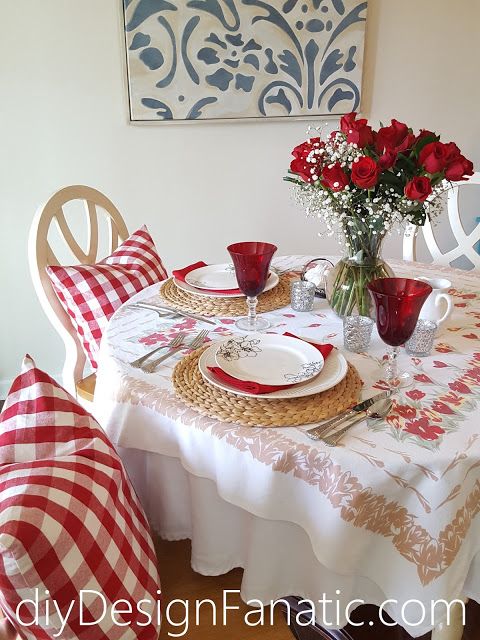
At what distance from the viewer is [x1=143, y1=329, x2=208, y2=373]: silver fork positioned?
105 centimetres

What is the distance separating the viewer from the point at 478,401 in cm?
93

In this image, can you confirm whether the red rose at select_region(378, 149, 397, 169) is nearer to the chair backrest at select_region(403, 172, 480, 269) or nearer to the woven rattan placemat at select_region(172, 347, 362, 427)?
the woven rattan placemat at select_region(172, 347, 362, 427)

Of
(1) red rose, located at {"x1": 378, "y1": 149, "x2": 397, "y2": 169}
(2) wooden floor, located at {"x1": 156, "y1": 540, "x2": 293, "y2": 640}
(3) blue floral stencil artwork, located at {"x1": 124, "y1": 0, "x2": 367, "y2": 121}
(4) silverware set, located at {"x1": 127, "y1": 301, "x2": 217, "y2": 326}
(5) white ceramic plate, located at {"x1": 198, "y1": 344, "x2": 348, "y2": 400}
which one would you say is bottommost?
(2) wooden floor, located at {"x1": 156, "y1": 540, "x2": 293, "y2": 640}

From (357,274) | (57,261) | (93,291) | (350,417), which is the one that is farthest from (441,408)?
(57,261)

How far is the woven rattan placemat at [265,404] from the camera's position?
88 centimetres

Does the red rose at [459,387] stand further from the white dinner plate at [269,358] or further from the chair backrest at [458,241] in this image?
the chair backrest at [458,241]

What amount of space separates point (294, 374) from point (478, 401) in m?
0.32

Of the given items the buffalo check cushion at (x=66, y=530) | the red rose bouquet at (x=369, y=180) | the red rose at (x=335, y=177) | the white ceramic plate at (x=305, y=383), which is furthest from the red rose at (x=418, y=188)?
the buffalo check cushion at (x=66, y=530)

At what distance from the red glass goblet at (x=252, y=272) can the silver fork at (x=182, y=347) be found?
0.10m

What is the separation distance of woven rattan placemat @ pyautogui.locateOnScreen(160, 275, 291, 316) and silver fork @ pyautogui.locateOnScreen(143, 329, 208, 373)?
0.37 feet

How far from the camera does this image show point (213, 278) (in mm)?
1512

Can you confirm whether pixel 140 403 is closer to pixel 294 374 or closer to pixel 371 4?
pixel 294 374

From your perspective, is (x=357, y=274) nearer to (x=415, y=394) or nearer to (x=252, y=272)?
(x=252, y=272)

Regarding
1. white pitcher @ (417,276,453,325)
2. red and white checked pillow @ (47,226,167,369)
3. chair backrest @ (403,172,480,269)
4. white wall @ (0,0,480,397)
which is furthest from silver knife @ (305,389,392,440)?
white wall @ (0,0,480,397)
